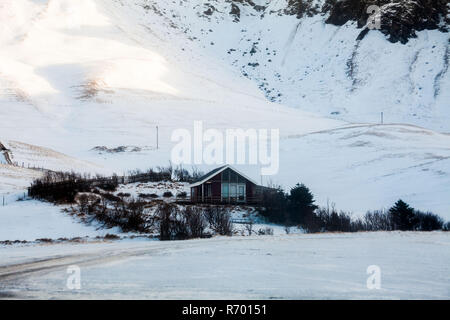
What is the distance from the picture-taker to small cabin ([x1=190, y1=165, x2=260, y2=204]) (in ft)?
141

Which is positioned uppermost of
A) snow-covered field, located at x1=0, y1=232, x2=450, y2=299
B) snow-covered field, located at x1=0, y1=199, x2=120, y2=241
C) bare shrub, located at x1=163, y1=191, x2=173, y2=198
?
bare shrub, located at x1=163, y1=191, x2=173, y2=198

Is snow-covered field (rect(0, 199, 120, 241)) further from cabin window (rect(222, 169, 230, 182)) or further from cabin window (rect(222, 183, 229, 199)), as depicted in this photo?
cabin window (rect(222, 169, 230, 182))

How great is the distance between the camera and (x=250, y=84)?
132m

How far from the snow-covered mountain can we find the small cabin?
635 centimetres

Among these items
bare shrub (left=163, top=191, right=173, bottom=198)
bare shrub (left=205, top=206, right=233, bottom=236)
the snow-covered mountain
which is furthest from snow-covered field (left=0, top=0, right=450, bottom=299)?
bare shrub (left=205, top=206, right=233, bottom=236)

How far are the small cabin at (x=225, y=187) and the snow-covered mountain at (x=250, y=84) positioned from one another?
6.35 metres

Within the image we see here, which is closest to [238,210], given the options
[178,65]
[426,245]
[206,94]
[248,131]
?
[426,245]

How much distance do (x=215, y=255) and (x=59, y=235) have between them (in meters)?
15.5

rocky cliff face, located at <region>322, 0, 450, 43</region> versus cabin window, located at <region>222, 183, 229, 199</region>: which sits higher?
rocky cliff face, located at <region>322, 0, 450, 43</region>

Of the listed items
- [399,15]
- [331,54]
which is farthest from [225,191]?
[399,15]

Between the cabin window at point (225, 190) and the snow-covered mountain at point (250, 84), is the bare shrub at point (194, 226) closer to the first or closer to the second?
the cabin window at point (225, 190)

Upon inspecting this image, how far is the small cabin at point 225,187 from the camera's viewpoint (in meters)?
43.0

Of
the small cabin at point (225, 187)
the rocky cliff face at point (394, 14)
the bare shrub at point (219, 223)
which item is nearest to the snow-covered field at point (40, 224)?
the bare shrub at point (219, 223)
